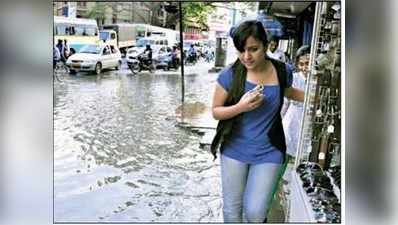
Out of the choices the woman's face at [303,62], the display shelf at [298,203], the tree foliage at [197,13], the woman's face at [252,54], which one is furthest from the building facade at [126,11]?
the display shelf at [298,203]

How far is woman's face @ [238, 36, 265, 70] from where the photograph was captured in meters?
2.64

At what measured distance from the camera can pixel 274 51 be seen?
263cm

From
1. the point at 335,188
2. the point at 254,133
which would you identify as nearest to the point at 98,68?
the point at 254,133

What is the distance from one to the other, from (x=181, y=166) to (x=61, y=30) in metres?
0.87

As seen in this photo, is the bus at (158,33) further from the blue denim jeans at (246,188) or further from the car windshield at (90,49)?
the blue denim jeans at (246,188)

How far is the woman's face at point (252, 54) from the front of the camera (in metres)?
2.64

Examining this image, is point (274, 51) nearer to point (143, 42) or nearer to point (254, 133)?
point (254, 133)

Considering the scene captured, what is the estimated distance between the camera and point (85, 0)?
2615 mm

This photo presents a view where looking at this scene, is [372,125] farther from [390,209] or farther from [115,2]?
[115,2]

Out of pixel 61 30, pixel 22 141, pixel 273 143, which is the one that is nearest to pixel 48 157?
pixel 22 141

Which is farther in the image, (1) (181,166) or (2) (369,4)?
(1) (181,166)

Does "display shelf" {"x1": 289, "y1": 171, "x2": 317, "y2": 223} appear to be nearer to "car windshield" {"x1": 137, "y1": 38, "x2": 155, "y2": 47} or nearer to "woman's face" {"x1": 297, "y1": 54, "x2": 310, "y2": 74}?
"woman's face" {"x1": 297, "y1": 54, "x2": 310, "y2": 74}

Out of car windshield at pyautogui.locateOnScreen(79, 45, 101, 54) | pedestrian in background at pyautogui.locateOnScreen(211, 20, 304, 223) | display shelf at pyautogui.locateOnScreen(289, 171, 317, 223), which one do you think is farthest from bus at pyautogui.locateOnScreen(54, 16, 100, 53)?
display shelf at pyautogui.locateOnScreen(289, 171, 317, 223)

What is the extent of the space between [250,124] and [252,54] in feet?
1.12
